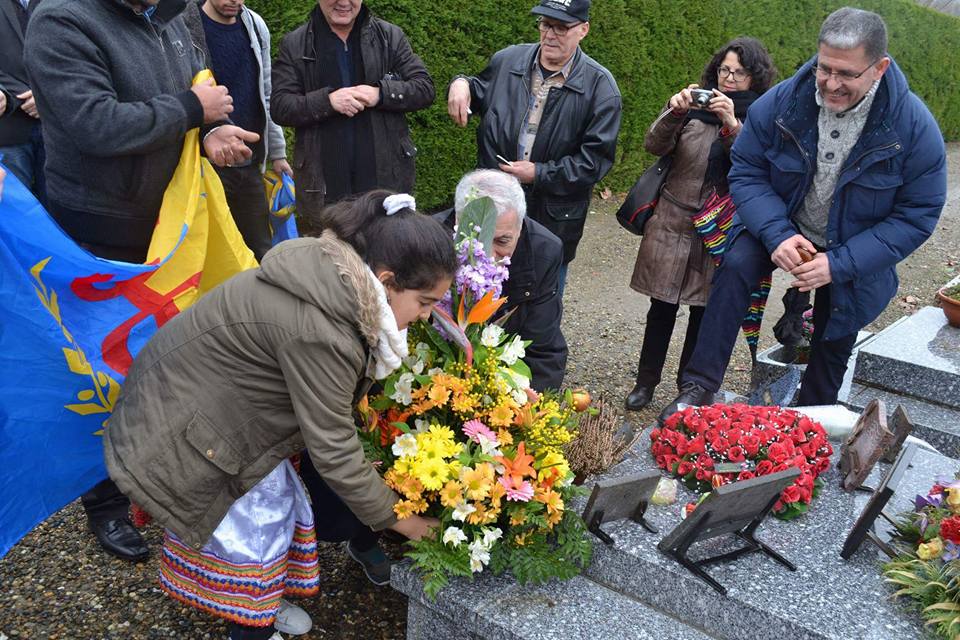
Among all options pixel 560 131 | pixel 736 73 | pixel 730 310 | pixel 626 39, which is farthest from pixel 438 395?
pixel 626 39

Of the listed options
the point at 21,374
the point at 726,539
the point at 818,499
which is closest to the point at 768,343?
the point at 818,499

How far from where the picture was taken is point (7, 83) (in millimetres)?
3311

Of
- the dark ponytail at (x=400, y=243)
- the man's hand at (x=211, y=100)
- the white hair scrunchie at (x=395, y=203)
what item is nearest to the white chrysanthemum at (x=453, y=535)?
the dark ponytail at (x=400, y=243)

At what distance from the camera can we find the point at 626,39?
27.2 feet

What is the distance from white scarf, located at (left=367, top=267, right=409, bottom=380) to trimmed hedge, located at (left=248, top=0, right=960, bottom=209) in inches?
157

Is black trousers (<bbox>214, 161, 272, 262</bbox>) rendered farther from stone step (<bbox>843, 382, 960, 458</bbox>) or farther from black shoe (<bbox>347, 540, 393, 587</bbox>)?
stone step (<bbox>843, 382, 960, 458</bbox>)

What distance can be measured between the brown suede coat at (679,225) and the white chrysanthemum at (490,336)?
1776mm

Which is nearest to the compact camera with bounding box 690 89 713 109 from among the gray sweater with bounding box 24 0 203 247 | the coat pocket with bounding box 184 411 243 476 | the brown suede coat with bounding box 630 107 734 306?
the brown suede coat with bounding box 630 107 734 306

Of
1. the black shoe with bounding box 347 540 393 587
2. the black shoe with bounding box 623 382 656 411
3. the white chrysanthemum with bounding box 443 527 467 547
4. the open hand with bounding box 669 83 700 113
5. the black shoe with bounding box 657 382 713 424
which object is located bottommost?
the black shoe with bounding box 623 382 656 411

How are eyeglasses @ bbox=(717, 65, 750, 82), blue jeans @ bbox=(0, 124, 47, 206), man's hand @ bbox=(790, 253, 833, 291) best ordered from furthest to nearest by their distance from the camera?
eyeglasses @ bbox=(717, 65, 750, 82), blue jeans @ bbox=(0, 124, 47, 206), man's hand @ bbox=(790, 253, 833, 291)

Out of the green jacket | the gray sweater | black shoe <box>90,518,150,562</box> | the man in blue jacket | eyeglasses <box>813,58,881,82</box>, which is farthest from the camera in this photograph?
the man in blue jacket

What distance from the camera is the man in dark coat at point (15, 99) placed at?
3.27 meters

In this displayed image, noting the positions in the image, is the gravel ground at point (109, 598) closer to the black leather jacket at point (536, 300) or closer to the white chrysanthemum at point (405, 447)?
the white chrysanthemum at point (405, 447)

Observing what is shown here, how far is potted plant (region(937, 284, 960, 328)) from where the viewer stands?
4.40 m
